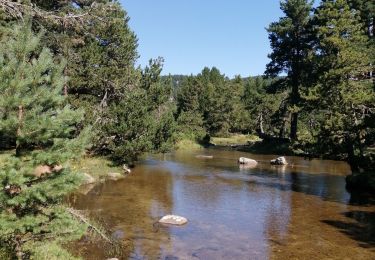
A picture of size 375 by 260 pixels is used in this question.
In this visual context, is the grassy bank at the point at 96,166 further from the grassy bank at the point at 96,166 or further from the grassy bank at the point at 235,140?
the grassy bank at the point at 235,140

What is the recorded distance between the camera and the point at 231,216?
2245cm

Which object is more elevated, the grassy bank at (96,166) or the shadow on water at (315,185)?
the grassy bank at (96,166)

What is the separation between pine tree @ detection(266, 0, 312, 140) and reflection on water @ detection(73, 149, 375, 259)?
23244 millimetres

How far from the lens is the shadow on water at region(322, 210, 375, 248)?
59.9 ft

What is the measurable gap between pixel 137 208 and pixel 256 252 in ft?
28.4

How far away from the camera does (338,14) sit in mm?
41281

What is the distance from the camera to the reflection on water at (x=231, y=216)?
16.6 metres

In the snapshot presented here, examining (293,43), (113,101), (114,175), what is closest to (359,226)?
(114,175)

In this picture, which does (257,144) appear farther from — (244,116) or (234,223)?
(234,223)

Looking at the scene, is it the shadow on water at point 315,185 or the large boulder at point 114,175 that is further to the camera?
the large boulder at point 114,175

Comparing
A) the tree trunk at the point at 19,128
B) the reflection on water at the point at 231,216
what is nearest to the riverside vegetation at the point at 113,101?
the tree trunk at the point at 19,128

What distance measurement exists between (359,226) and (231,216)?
6.35 metres

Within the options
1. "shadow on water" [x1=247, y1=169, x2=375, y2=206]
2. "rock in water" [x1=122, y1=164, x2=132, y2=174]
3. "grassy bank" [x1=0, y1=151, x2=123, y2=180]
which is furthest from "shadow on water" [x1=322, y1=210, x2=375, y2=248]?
"rock in water" [x1=122, y1=164, x2=132, y2=174]

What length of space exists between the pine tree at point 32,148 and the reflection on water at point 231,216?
14.5 ft
